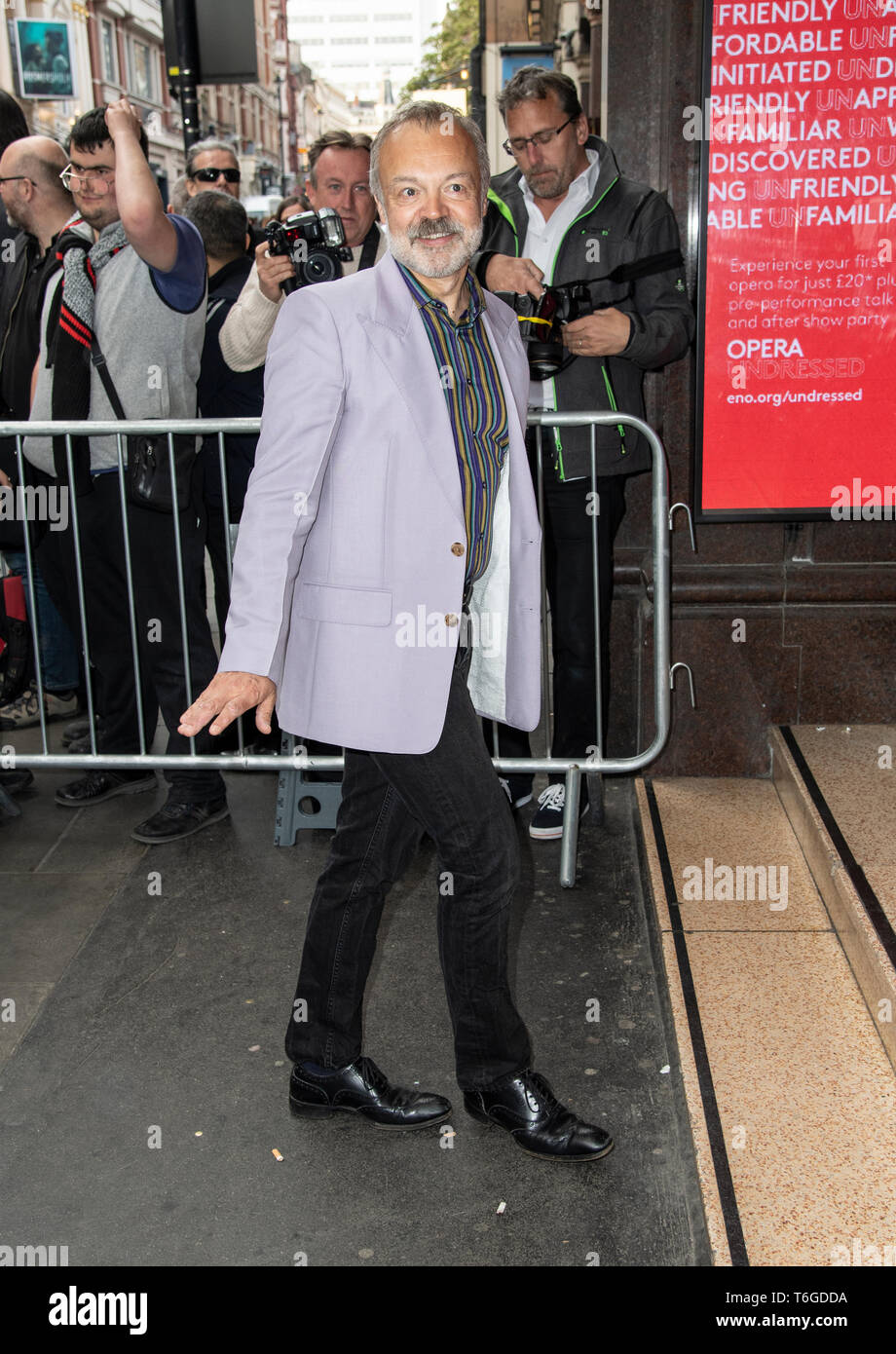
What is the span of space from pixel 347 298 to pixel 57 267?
2.68 m

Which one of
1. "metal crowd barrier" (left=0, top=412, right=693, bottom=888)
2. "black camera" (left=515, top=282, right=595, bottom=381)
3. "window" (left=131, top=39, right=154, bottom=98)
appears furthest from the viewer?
"window" (left=131, top=39, right=154, bottom=98)

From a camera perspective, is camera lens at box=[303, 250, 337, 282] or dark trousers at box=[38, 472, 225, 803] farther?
dark trousers at box=[38, 472, 225, 803]

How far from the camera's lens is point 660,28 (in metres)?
4.62

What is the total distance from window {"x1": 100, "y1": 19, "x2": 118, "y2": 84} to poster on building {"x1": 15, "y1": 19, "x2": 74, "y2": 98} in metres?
23.1

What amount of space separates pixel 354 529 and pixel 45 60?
3017 centimetres

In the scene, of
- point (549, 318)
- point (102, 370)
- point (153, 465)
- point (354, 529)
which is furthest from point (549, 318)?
point (354, 529)

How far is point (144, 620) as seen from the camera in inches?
189

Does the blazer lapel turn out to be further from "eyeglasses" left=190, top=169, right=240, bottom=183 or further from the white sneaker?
"eyeglasses" left=190, top=169, right=240, bottom=183

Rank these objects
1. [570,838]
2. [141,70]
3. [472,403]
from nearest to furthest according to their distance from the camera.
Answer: [472,403] < [570,838] < [141,70]

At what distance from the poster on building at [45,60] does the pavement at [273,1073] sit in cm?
2813

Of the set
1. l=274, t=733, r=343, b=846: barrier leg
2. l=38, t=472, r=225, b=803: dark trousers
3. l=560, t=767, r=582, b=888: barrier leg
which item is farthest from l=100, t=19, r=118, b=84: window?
l=560, t=767, r=582, b=888: barrier leg

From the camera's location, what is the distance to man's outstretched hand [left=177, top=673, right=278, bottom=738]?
2.35 m

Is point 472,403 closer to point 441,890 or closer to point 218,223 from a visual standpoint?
point 441,890

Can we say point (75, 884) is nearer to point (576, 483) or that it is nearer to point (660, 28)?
point (576, 483)
